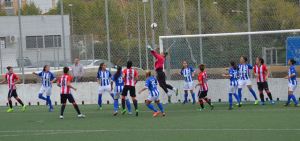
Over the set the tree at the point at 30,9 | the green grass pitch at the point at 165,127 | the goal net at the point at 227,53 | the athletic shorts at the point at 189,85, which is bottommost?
the green grass pitch at the point at 165,127

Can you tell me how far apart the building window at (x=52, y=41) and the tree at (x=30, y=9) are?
157 cm

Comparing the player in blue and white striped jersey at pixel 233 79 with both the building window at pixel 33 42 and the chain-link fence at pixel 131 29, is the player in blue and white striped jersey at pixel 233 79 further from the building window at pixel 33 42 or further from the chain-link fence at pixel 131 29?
the building window at pixel 33 42

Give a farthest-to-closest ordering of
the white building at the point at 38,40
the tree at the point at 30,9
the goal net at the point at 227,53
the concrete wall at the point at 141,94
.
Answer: the tree at the point at 30,9, the white building at the point at 38,40, the concrete wall at the point at 141,94, the goal net at the point at 227,53

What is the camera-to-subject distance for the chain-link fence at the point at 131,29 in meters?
15.2

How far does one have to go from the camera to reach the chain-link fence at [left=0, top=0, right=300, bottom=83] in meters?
15.2

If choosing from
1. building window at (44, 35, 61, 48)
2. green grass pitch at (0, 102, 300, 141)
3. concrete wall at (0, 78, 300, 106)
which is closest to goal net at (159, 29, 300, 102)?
concrete wall at (0, 78, 300, 106)

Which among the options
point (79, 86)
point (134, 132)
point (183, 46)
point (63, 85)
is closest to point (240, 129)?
point (134, 132)

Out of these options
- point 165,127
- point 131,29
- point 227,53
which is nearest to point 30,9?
point 131,29

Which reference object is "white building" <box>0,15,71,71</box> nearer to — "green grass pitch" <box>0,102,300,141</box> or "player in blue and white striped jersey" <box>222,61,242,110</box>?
"green grass pitch" <box>0,102,300,141</box>

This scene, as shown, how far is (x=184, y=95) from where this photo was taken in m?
15.4

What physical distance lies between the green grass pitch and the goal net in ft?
11.1

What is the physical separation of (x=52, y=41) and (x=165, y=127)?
1129 cm

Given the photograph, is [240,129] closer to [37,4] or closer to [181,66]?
[181,66]

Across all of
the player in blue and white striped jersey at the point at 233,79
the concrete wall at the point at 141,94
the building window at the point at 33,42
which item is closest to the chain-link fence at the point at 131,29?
the building window at the point at 33,42
